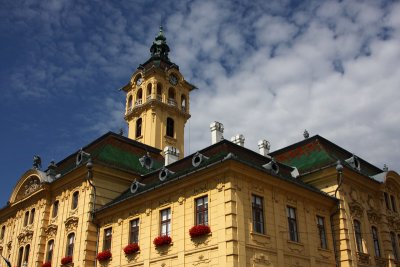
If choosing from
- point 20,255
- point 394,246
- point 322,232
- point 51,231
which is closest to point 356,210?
point 322,232

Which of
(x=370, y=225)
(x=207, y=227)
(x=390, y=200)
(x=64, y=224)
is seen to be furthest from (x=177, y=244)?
(x=390, y=200)

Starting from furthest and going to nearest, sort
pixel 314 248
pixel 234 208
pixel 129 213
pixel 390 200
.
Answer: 1. pixel 390 200
2. pixel 129 213
3. pixel 314 248
4. pixel 234 208

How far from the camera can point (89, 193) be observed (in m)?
32.7

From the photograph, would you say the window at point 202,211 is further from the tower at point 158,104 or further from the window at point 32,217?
the tower at point 158,104

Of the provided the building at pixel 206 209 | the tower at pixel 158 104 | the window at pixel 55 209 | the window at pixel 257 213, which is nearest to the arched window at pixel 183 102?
the tower at pixel 158 104

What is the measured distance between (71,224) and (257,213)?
14761mm

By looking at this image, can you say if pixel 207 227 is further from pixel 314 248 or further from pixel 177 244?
pixel 314 248

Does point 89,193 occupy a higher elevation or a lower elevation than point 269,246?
higher

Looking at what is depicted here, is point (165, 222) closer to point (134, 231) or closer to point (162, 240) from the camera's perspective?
point (162, 240)

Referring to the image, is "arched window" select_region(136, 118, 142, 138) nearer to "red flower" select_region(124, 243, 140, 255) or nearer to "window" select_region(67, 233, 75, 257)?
"window" select_region(67, 233, 75, 257)

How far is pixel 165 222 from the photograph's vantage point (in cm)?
2770

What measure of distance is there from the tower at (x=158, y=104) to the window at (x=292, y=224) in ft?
76.3

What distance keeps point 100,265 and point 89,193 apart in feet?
16.6

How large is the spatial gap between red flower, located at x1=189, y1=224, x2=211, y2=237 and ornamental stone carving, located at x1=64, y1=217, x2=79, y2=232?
11429 mm
